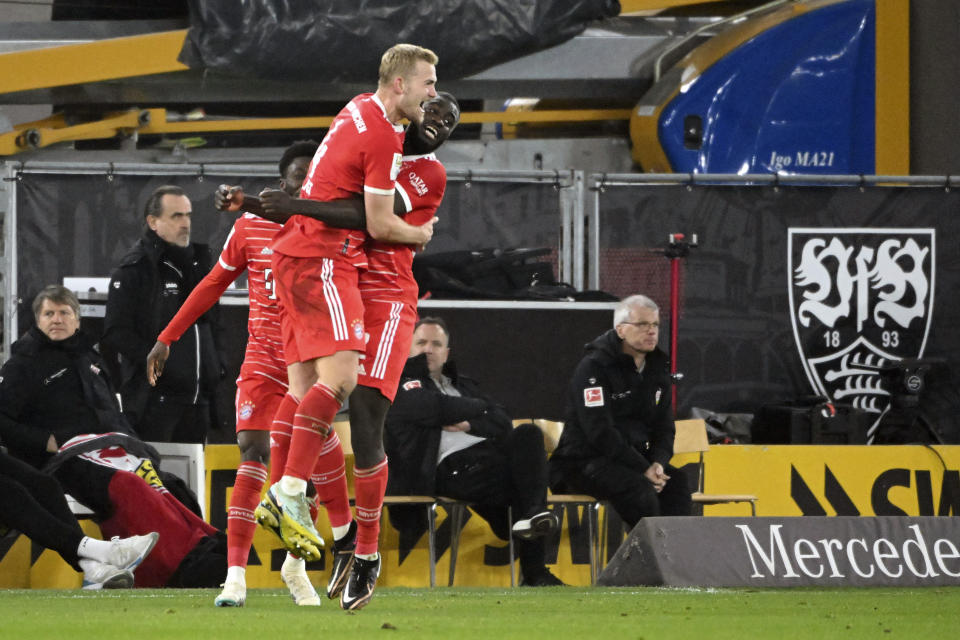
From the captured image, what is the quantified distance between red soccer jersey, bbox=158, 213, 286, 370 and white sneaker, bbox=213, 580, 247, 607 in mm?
1066

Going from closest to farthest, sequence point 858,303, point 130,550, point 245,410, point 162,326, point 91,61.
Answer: point 245,410 < point 130,550 < point 162,326 < point 858,303 < point 91,61

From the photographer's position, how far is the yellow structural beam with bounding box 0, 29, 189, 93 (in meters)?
13.2

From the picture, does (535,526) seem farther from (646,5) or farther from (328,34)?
(646,5)

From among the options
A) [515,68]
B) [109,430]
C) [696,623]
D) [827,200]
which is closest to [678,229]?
[827,200]

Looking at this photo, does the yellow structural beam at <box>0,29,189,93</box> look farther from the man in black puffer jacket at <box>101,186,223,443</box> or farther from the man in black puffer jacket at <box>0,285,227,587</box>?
the man in black puffer jacket at <box>0,285,227,587</box>

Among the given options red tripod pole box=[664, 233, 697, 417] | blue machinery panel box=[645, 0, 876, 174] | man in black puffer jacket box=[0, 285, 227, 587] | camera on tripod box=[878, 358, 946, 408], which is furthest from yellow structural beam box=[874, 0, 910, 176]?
man in black puffer jacket box=[0, 285, 227, 587]

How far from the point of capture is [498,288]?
1034 cm

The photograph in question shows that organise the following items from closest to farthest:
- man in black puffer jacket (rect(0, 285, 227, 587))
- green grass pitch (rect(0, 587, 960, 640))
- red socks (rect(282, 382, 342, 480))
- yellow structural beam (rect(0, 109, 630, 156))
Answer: green grass pitch (rect(0, 587, 960, 640))
red socks (rect(282, 382, 342, 480))
man in black puffer jacket (rect(0, 285, 227, 587))
yellow structural beam (rect(0, 109, 630, 156))

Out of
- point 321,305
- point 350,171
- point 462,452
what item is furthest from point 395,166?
point 462,452

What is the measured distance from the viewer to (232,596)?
5.81 m

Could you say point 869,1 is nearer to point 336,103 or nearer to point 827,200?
point 827,200

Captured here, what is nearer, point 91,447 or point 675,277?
point 91,447

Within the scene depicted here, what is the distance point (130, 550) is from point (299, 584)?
1.96 metres

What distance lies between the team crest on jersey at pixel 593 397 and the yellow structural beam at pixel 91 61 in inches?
234
